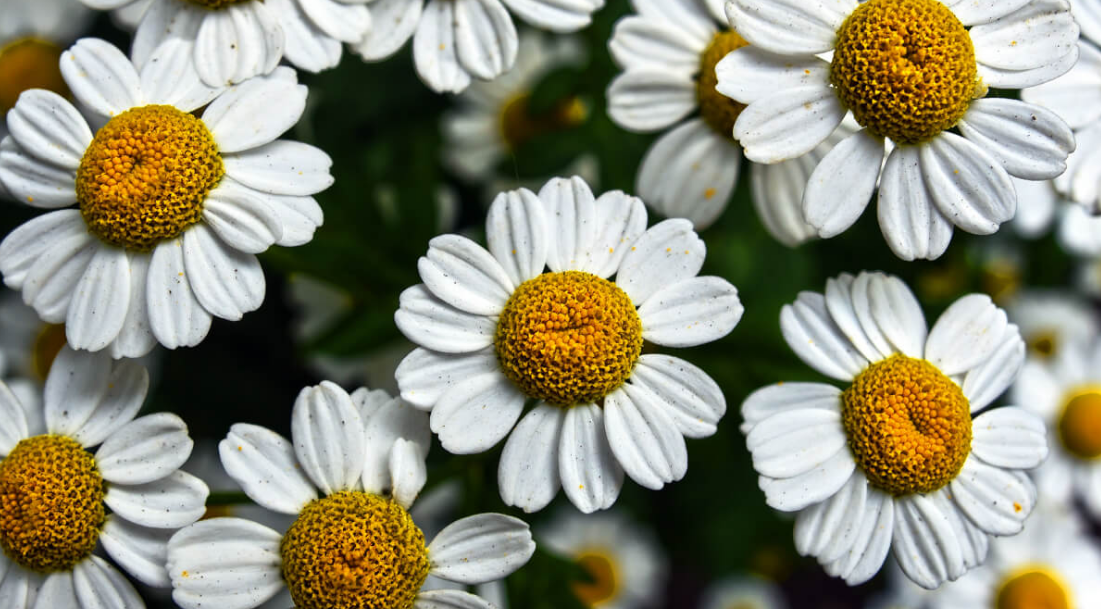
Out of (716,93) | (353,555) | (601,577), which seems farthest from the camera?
(601,577)

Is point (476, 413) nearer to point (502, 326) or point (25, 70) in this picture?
point (502, 326)

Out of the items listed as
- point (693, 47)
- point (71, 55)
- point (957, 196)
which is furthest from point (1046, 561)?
point (71, 55)

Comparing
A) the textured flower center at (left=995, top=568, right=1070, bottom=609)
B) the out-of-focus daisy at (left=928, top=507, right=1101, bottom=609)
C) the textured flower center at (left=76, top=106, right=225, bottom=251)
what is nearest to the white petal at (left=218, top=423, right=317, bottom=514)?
the textured flower center at (left=76, top=106, right=225, bottom=251)

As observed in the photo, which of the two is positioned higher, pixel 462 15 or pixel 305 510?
pixel 462 15

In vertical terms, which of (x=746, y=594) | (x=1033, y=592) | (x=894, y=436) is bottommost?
(x=746, y=594)

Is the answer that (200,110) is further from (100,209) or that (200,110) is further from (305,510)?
(305,510)

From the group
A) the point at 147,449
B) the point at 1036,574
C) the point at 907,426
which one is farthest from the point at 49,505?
the point at 1036,574

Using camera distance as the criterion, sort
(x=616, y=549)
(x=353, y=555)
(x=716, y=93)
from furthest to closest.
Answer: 1. (x=616, y=549)
2. (x=716, y=93)
3. (x=353, y=555)
